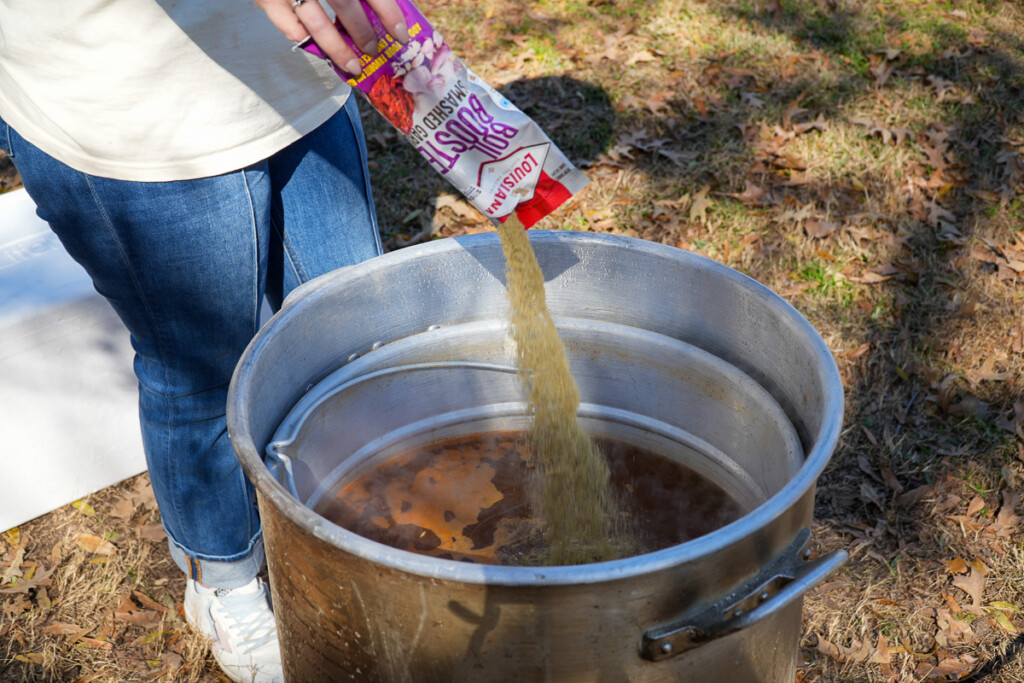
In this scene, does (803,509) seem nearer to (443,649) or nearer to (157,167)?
(443,649)

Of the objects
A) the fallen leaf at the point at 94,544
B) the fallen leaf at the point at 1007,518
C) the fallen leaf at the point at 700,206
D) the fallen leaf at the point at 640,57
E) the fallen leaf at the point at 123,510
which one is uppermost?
the fallen leaf at the point at 94,544

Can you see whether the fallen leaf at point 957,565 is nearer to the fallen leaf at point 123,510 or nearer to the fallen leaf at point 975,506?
the fallen leaf at point 975,506

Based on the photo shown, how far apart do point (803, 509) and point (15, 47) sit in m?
1.40

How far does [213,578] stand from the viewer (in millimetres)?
2113

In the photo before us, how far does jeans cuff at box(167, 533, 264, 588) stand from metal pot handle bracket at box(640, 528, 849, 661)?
1276 mm

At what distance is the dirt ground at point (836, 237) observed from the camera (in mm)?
2359

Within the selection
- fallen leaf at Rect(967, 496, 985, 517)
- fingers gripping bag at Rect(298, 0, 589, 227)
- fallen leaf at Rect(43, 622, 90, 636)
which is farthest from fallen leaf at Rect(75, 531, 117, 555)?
fallen leaf at Rect(967, 496, 985, 517)

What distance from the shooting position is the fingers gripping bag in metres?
1.29

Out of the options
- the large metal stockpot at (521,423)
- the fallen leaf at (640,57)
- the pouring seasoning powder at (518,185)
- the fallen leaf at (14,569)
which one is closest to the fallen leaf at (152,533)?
the fallen leaf at (14,569)

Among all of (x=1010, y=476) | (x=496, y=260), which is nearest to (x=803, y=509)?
(x=496, y=260)

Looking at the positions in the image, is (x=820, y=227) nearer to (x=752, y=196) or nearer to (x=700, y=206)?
(x=752, y=196)

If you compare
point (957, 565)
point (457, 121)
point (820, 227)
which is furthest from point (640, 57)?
point (457, 121)

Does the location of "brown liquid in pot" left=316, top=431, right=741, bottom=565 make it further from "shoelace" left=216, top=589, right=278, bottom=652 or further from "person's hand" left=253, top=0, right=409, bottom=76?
"person's hand" left=253, top=0, right=409, bottom=76

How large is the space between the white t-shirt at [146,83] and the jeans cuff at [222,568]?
0.98 m
